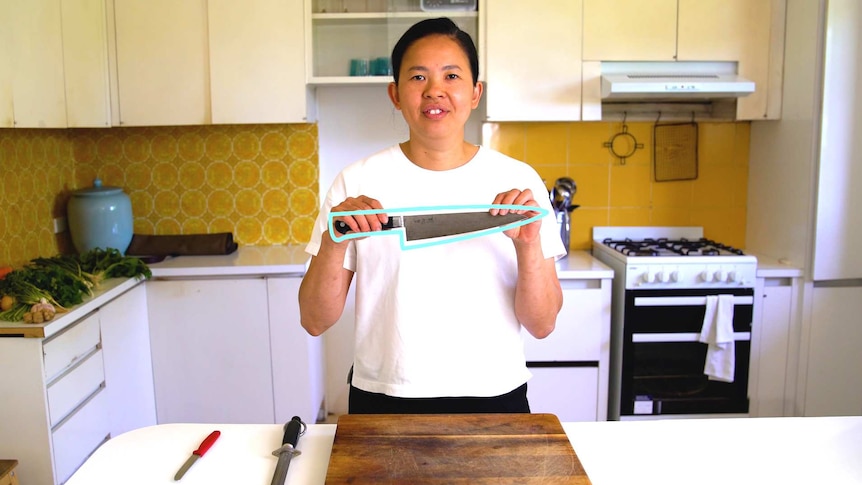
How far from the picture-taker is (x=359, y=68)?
3.02 meters

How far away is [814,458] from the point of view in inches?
45.1

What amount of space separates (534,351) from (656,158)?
1151 millimetres

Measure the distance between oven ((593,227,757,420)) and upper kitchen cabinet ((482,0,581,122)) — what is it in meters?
0.70

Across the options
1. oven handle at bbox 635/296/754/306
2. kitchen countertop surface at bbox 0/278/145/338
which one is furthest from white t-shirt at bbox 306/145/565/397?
oven handle at bbox 635/296/754/306

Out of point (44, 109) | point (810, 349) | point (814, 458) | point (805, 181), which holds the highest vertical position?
point (44, 109)

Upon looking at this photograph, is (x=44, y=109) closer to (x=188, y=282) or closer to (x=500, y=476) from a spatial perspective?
(x=188, y=282)

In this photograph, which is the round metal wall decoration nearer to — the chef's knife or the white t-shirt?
the white t-shirt

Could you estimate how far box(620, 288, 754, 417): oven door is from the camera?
111 inches

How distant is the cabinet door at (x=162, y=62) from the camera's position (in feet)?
9.60

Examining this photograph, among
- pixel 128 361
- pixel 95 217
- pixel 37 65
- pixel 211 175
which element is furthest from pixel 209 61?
pixel 128 361

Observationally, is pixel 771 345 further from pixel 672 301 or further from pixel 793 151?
pixel 793 151

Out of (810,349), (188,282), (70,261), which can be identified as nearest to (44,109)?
(70,261)

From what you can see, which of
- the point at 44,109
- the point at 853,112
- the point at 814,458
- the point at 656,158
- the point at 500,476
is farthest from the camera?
the point at 656,158

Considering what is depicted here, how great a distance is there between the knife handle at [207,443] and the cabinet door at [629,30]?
230cm
